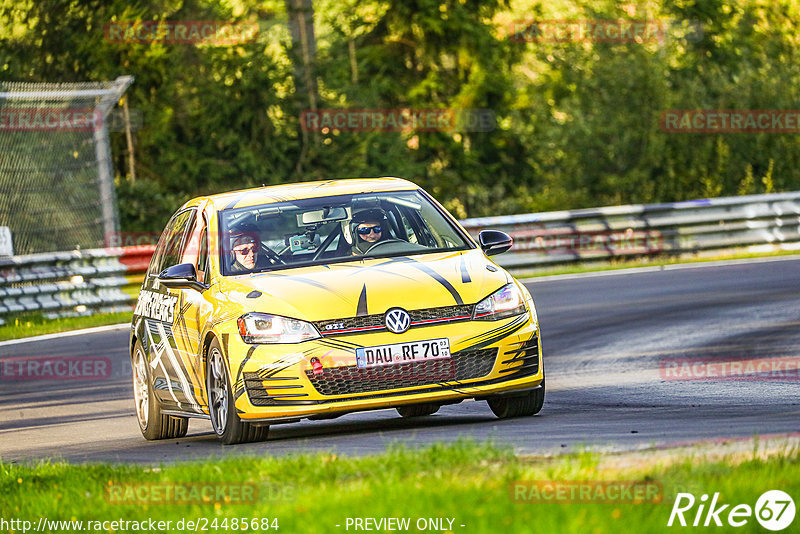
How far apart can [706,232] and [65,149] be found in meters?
10.4

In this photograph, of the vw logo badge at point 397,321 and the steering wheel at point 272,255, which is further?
the steering wheel at point 272,255

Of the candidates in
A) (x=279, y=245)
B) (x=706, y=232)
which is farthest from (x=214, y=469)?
(x=706, y=232)

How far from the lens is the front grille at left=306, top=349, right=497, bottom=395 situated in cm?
870

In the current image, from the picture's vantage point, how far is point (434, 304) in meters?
8.82

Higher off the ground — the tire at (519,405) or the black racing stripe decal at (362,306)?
the black racing stripe decal at (362,306)

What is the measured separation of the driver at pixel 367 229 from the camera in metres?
9.93

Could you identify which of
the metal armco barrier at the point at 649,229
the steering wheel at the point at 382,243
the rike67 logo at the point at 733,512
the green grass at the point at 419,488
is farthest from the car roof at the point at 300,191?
the metal armco barrier at the point at 649,229

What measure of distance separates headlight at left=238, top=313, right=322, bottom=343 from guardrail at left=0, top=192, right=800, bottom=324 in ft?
39.8

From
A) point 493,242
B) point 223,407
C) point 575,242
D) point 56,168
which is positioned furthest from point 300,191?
point 575,242

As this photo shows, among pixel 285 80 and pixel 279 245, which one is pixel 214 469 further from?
pixel 285 80

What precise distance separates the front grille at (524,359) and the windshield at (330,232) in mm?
1087

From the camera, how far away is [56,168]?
21.4 meters

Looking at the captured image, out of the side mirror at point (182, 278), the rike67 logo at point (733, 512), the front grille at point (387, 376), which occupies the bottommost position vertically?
the front grille at point (387, 376)

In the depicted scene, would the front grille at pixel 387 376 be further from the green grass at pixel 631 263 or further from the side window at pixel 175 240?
the green grass at pixel 631 263
